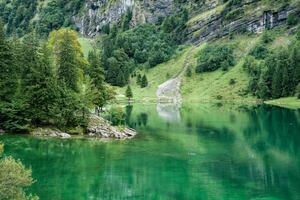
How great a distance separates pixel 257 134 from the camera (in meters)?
99.5

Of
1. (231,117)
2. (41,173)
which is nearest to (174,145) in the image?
(41,173)

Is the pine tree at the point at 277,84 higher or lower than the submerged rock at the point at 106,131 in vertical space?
higher

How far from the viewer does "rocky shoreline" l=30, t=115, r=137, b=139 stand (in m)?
88.3

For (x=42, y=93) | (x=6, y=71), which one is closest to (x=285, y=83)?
(x=42, y=93)

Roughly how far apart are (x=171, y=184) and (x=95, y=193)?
9305 millimetres

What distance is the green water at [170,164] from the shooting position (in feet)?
167

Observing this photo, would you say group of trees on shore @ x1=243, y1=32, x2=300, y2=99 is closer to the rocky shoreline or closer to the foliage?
the rocky shoreline

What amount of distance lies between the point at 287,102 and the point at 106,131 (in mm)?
103487

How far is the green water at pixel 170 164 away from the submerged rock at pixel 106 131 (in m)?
3.08

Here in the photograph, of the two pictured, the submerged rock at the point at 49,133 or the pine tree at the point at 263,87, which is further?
the pine tree at the point at 263,87

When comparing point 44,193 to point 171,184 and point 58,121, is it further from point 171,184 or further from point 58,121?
point 58,121

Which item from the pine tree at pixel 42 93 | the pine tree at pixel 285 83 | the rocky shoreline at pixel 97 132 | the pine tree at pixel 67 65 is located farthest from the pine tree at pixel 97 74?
the pine tree at pixel 285 83

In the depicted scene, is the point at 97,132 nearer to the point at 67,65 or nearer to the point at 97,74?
the point at 67,65

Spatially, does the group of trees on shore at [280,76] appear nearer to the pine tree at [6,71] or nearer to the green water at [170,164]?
the green water at [170,164]
